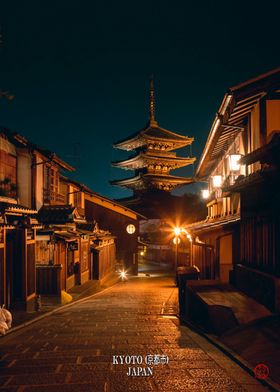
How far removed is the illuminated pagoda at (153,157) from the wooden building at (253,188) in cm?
3037

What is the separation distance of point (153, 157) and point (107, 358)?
4245 cm

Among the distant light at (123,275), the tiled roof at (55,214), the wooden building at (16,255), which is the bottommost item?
the distant light at (123,275)

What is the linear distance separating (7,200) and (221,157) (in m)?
14.8

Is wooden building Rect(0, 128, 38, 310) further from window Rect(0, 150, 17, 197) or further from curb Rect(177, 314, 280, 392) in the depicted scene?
curb Rect(177, 314, 280, 392)

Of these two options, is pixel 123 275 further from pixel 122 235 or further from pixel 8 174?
pixel 8 174

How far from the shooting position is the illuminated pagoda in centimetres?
5019

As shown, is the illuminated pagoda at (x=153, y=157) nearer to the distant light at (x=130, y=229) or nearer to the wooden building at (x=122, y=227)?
the wooden building at (x=122, y=227)

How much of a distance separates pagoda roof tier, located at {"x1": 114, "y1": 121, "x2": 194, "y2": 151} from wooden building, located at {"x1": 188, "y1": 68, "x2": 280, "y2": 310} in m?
30.0

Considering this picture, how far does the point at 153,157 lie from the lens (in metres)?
50.1

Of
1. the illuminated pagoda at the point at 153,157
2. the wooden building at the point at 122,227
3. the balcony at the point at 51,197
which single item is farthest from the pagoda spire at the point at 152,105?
the balcony at the point at 51,197

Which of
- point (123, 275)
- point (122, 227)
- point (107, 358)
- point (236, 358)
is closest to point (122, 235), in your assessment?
point (122, 227)

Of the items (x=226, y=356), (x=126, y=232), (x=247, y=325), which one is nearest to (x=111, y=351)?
(x=226, y=356)

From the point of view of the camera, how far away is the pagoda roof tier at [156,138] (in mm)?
49562

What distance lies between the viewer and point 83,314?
614 inches
